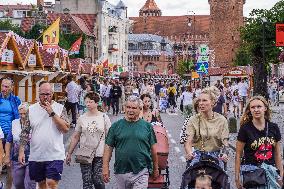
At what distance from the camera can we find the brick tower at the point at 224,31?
112m

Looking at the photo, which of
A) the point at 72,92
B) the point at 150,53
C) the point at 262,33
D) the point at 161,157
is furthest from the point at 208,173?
the point at 150,53

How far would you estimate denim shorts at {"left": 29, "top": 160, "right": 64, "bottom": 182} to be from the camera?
31.0 feet

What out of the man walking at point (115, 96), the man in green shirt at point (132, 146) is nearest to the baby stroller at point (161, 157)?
the man in green shirt at point (132, 146)

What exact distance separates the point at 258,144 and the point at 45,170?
2.78 meters

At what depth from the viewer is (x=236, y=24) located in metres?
113

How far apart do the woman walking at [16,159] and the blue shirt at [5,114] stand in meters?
1.53

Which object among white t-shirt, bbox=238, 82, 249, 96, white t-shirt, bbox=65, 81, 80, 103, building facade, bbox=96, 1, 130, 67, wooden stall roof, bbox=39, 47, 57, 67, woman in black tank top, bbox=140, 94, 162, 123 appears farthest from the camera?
building facade, bbox=96, 1, 130, 67

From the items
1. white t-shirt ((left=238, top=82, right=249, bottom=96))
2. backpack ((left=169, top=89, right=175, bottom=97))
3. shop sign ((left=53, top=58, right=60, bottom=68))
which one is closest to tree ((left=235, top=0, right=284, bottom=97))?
white t-shirt ((left=238, top=82, right=249, bottom=96))

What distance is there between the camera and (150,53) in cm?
18425

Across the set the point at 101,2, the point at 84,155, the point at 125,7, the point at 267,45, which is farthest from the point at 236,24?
the point at 84,155

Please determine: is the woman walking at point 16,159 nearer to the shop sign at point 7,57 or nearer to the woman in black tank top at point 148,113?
the woman in black tank top at point 148,113

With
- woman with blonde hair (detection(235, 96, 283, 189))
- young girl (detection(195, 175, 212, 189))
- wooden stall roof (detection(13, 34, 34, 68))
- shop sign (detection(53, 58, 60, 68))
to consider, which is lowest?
young girl (detection(195, 175, 212, 189))

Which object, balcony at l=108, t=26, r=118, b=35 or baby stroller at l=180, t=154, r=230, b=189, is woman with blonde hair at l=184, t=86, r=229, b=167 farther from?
balcony at l=108, t=26, r=118, b=35

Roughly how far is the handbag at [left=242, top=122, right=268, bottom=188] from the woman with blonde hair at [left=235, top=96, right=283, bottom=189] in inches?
0.4
